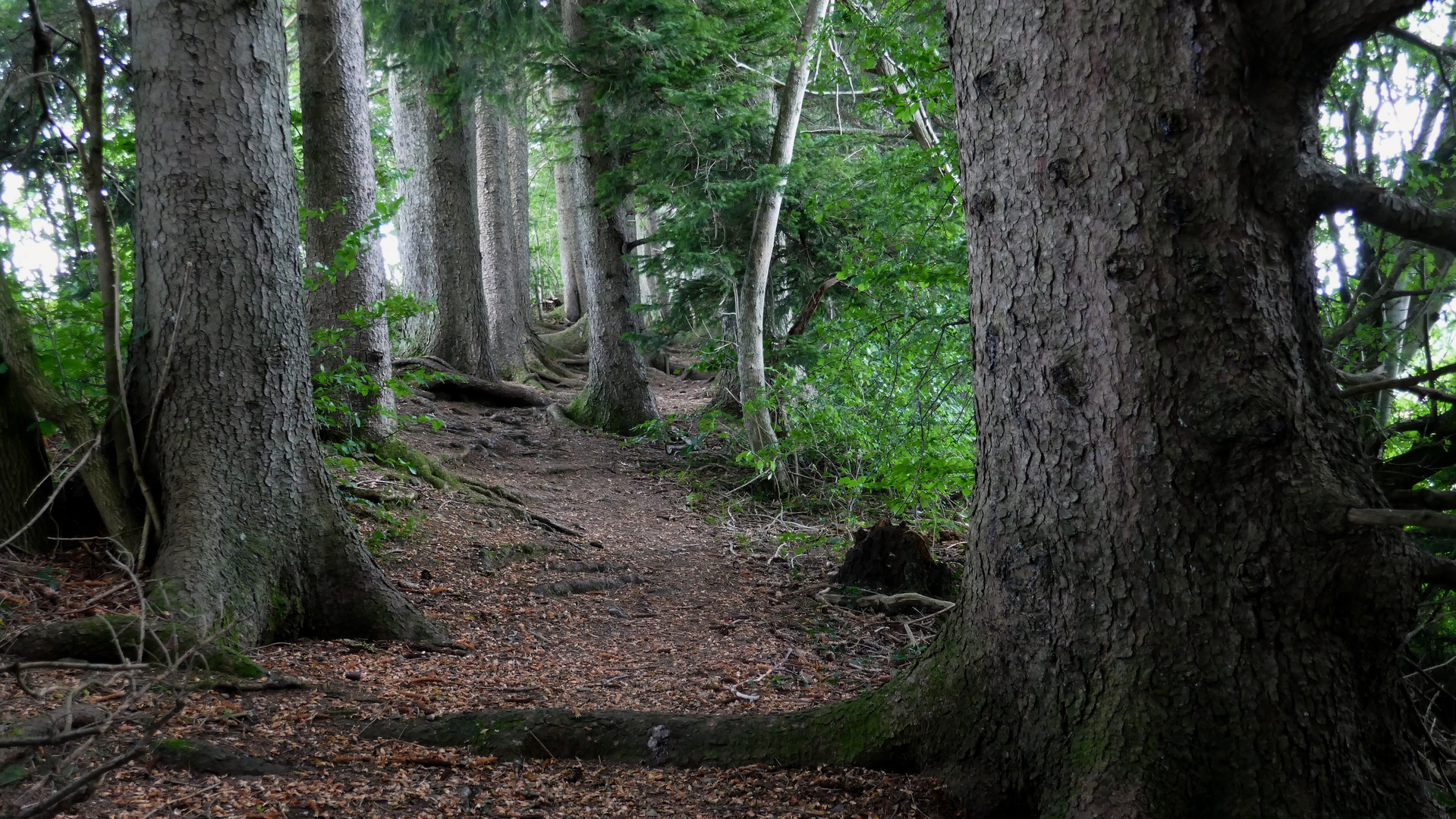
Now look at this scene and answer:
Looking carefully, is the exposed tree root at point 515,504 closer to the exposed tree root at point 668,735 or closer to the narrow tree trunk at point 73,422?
the narrow tree trunk at point 73,422

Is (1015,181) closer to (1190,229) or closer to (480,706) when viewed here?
(1190,229)

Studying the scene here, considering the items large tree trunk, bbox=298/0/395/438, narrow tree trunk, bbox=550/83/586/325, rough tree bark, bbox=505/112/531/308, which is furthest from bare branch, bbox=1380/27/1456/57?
narrow tree trunk, bbox=550/83/586/325

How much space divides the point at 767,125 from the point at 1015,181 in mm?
8013

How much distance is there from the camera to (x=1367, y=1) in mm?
2408

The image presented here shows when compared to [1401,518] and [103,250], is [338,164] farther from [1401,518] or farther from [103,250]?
[1401,518]

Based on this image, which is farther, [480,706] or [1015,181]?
[480,706]

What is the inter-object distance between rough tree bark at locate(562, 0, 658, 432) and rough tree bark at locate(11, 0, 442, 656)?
21.2 feet

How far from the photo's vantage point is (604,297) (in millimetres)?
11617

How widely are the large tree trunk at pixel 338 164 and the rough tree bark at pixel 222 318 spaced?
11.2 feet

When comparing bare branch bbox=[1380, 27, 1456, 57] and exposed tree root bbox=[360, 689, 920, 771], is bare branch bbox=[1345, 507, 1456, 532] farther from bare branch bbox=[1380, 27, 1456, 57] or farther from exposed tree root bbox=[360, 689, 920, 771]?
exposed tree root bbox=[360, 689, 920, 771]

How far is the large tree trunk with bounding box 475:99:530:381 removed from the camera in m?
14.2

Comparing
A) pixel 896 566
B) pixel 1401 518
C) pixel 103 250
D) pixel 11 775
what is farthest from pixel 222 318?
pixel 1401 518

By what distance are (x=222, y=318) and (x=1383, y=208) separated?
14.9 feet

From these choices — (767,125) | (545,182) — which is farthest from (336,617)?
(545,182)
